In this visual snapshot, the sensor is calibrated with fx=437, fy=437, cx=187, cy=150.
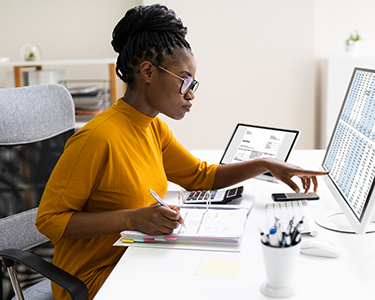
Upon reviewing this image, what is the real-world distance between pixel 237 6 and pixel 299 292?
253cm

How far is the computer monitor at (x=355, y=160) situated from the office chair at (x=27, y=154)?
82 cm

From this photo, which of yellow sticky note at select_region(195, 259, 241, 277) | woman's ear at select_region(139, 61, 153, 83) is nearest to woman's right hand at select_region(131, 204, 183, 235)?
yellow sticky note at select_region(195, 259, 241, 277)

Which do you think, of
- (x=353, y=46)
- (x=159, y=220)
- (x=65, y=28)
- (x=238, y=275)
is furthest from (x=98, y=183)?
(x=353, y=46)

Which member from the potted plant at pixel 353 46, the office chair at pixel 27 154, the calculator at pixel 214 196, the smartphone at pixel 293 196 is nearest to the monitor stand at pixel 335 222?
the smartphone at pixel 293 196

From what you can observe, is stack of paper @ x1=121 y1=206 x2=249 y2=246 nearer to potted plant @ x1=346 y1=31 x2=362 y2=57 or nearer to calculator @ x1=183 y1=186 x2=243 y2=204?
calculator @ x1=183 y1=186 x2=243 y2=204

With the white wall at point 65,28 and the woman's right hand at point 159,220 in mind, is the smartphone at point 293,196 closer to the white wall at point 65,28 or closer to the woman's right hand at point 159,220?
the woman's right hand at point 159,220

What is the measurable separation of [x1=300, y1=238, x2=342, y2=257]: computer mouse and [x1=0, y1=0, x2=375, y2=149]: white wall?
2221 millimetres

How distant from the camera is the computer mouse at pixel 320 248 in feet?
3.08

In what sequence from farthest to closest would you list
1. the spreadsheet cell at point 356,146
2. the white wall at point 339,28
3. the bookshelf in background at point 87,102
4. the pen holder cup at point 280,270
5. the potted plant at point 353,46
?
the white wall at point 339,28 → the potted plant at point 353,46 → the bookshelf in background at point 87,102 → the spreadsheet cell at point 356,146 → the pen holder cup at point 280,270

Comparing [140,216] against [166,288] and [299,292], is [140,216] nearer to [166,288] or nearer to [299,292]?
[166,288]

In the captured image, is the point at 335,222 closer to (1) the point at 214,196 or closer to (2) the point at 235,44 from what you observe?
(1) the point at 214,196

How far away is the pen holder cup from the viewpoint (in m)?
0.77

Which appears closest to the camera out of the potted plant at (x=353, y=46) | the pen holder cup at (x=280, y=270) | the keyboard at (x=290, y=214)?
the pen holder cup at (x=280, y=270)

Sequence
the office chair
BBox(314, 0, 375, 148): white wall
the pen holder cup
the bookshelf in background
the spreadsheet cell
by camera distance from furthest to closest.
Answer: BBox(314, 0, 375, 148): white wall < the bookshelf in background < the office chair < the spreadsheet cell < the pen holder cup
